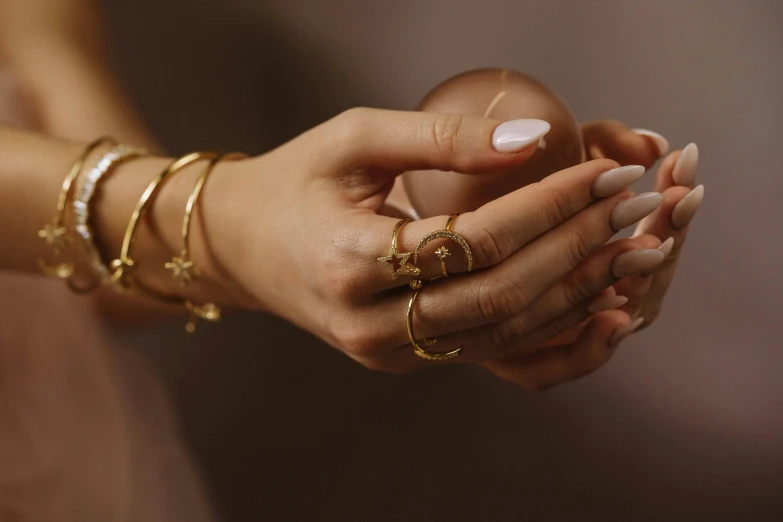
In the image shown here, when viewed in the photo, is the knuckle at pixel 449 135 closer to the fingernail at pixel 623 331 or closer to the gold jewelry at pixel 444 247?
the gold jewelry at pixel 444 247

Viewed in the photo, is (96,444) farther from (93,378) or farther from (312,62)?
(312,62)

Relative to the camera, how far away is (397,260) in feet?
1.19

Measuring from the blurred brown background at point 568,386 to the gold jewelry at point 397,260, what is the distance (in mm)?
297

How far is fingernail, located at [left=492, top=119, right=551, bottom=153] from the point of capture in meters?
0.35

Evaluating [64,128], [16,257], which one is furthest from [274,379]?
[64,128]

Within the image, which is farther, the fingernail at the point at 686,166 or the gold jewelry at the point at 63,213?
the gold jewelry at the point at 63,213

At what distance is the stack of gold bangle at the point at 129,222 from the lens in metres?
0.52

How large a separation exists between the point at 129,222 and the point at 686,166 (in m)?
0.44

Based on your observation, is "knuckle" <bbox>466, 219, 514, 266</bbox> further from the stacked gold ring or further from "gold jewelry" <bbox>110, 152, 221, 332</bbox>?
"gold jewelry" <bbox>110, 152, 221, 332</bbox>

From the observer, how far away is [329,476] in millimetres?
646

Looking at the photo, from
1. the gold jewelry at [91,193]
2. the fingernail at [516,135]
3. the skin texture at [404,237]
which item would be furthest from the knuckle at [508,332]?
the gold jewelry at [91,193]

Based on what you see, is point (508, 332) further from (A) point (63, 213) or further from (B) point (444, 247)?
(A) point (63, 213)

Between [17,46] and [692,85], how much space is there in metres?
0.82

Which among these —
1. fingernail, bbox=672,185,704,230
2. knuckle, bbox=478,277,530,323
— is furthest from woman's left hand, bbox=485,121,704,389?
knuckle, bbox=478,277,530,323
